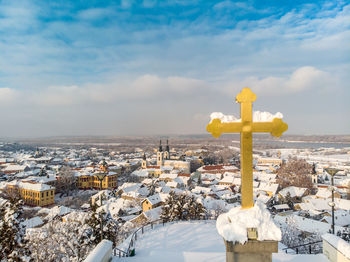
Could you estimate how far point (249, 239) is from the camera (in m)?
3.65

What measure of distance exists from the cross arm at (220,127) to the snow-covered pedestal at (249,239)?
1.48 meters

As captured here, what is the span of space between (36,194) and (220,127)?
174ft

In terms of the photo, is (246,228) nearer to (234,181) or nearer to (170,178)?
(234,181)

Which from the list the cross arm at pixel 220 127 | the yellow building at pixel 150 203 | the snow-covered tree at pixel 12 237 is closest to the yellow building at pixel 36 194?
the yellow building at pixel 150 203

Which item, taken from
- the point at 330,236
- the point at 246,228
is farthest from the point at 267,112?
the point at 330,236

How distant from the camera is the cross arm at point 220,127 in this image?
3867mm

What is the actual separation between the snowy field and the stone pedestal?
3.51 m

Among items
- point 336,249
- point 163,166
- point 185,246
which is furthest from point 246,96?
point 163,166

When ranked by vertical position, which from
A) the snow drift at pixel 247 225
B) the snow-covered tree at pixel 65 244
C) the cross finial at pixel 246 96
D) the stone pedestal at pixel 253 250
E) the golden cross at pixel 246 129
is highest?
the cross finial at pixel 246 96

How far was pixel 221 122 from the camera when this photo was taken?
155 inches

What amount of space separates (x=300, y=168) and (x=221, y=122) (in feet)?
217

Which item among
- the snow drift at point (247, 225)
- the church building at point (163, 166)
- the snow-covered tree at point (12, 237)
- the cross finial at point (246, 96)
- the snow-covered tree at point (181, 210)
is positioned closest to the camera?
the snow drift at point (247, 225)

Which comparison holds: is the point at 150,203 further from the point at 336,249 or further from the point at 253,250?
the point at 253,250

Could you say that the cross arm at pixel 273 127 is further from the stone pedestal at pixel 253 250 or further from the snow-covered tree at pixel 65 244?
the snow-covered tree at pixel 65 244
